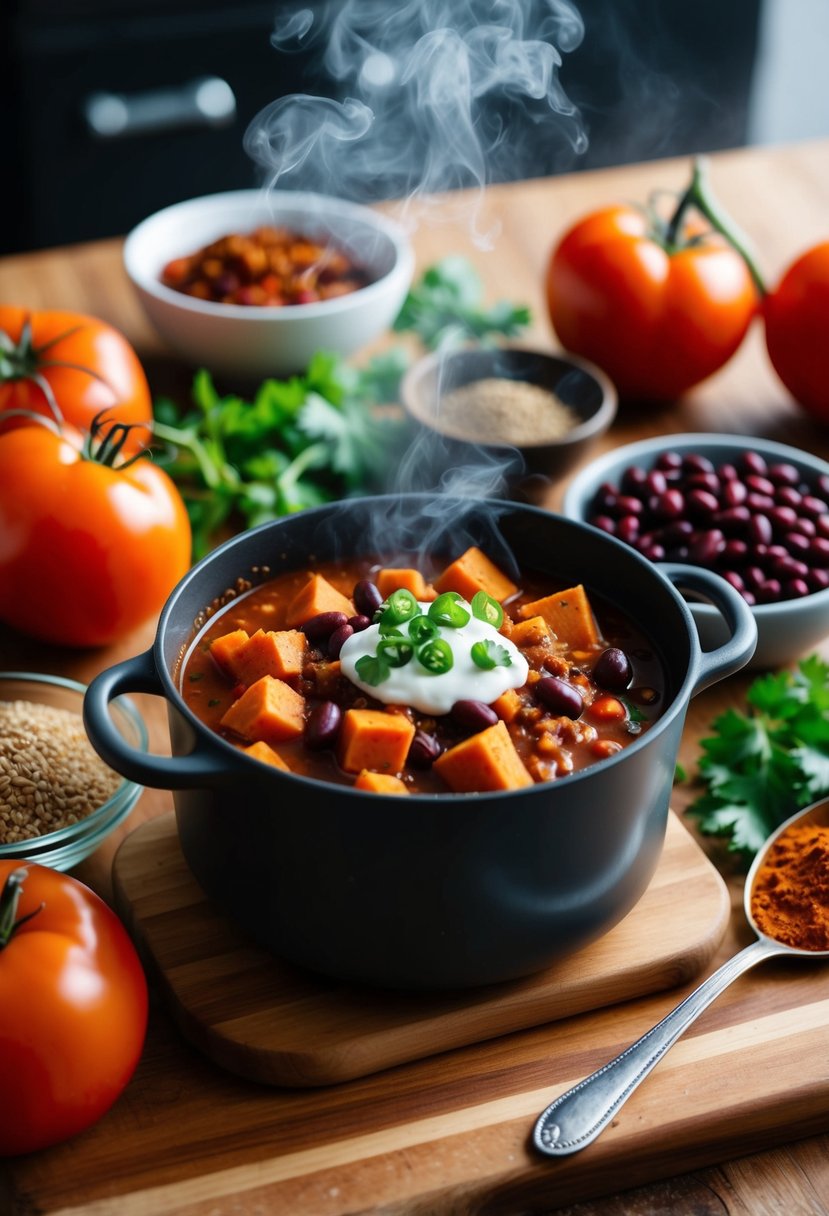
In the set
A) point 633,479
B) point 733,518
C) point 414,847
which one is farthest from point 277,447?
point 414,847

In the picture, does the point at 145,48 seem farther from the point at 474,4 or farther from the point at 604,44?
the point at 474,4

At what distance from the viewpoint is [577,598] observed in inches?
84.8

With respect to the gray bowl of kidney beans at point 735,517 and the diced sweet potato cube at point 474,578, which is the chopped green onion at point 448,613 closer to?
the diced sweet potato cube at point 474,578

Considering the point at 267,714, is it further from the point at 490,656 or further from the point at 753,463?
the point at 753,463

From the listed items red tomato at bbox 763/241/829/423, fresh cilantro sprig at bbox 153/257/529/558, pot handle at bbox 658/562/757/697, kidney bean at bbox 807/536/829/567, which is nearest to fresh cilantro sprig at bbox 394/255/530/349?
fresh cilantro sprig at bbox 153/257/529/558

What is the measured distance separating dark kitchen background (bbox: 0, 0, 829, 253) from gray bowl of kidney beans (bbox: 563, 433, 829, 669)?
254 centimetres

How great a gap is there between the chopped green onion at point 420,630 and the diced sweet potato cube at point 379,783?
22 cm

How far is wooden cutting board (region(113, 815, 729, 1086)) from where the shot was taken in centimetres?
184

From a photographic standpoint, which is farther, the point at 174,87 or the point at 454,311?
the point at 174,87

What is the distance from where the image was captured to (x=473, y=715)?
187 centimetres

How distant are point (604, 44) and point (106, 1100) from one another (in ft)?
16.5

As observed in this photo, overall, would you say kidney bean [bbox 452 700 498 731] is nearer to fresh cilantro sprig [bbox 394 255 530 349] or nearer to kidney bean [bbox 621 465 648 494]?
kidney bean [bbox 621 465 648 494]

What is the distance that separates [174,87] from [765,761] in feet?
12.9

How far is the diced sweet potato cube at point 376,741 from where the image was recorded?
184 cm
